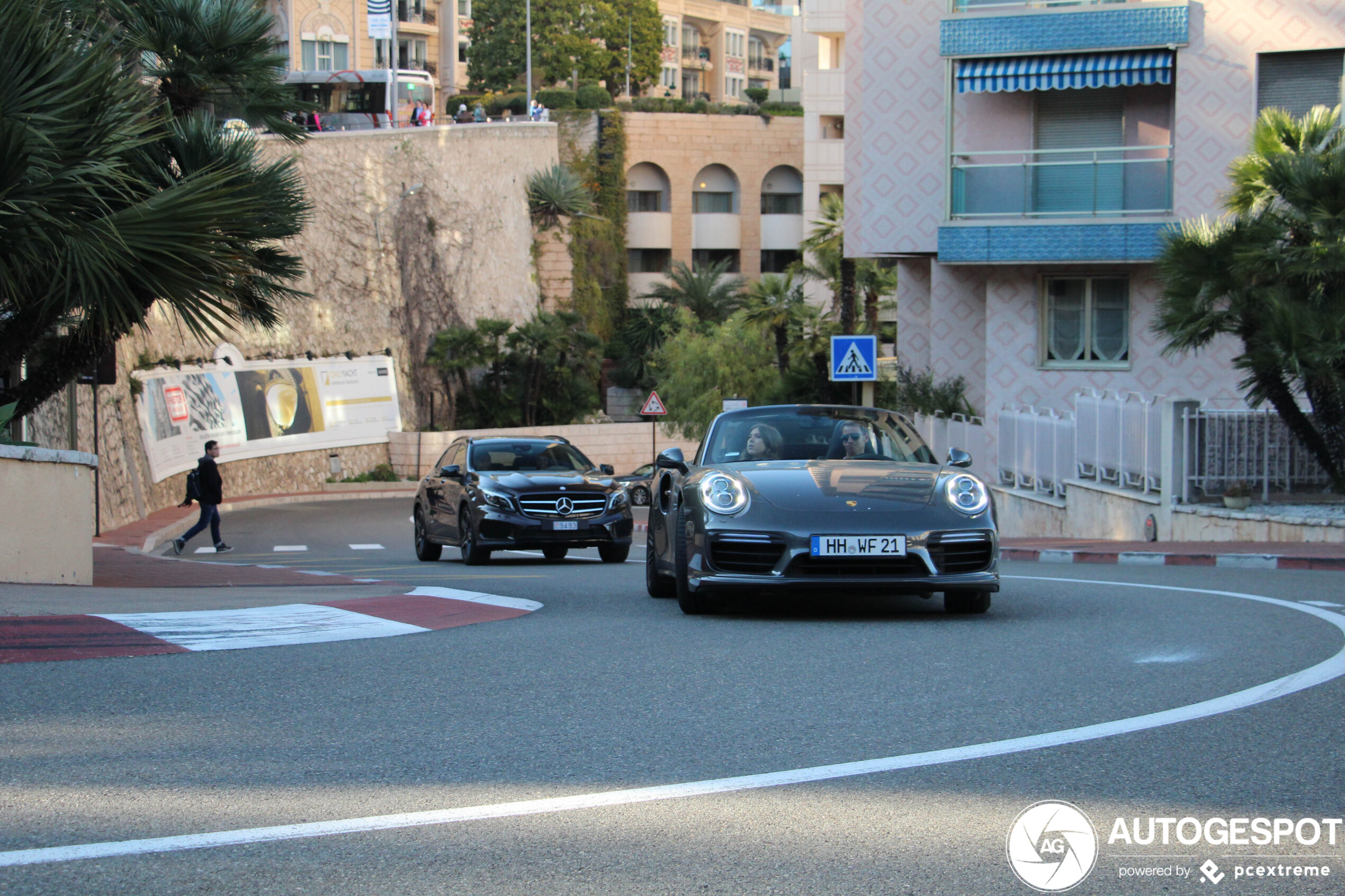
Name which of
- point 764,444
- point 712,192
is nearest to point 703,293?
point 712,192

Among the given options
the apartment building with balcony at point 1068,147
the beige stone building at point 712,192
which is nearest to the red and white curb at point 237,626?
the apartment building with balcony at point 1068,147

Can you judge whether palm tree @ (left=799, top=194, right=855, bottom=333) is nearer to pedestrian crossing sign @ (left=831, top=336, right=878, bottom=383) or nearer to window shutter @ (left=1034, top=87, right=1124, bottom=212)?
window shutter @ (left=1034, top=87, right=1124, bottom=212)

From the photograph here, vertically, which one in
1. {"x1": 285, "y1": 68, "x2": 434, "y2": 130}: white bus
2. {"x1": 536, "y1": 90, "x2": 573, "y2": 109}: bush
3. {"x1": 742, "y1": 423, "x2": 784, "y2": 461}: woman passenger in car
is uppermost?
{"x1": 536, "y1": 90, "x2": 573, "y2": 109}: bush

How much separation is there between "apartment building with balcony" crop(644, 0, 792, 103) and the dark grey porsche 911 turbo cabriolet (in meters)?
102

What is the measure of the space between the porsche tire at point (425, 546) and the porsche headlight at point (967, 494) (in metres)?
11.0

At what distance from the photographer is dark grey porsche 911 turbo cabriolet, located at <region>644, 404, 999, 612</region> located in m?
8.70

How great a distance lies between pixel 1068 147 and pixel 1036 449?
657 centimetres

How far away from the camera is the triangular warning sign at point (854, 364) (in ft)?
75.0

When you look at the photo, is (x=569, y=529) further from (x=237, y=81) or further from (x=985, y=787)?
(x=985, y=787)

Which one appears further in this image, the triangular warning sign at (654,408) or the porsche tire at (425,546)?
the triangular warning sign at (654,408)

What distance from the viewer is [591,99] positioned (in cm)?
7619

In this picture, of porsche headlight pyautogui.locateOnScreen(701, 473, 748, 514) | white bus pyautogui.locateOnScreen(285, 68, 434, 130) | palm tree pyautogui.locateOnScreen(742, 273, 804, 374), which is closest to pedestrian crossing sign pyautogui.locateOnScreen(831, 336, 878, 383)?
porsche headlight pyautogui.locateOnScreen(701, 473, 748, 514)

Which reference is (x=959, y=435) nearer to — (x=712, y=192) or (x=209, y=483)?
(x=209, y=483)

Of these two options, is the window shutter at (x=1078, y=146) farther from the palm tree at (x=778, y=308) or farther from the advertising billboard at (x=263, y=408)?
the advertising billboard at (x=263, y=408)
